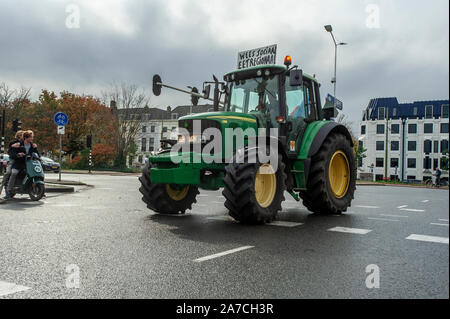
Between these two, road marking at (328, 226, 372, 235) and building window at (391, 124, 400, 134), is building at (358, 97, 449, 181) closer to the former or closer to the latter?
building window at (391, 124, 400, 134)

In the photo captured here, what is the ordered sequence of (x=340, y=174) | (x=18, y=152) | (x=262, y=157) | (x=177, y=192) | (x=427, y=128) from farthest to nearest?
(x=427, y=128) < (x=18, y=152) < (x=340, y=174) < (x=177, y=192) < (x=262, y=157)

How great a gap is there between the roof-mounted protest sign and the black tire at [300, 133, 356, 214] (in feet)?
8.48

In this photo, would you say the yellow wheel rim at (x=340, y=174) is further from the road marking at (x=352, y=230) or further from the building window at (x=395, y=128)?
the building window at (x=395, y=128)

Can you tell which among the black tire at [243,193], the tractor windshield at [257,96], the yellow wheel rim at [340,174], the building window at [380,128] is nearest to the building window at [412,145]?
the building window at [380,128]

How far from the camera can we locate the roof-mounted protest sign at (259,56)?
9.96 metres

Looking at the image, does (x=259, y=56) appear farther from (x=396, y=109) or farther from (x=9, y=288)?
(x=396, y=109)

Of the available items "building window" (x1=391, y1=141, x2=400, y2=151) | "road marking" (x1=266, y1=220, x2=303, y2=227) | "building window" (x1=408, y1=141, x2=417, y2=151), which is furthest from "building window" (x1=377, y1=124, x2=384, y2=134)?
"road marking" (x1=266, y1=220, x2=303, y2=227)

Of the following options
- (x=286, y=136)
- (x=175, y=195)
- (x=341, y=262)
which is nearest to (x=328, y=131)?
(x=286, y=136)

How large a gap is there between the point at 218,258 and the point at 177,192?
3.97 meters

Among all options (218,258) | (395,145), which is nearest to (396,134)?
(395,145)

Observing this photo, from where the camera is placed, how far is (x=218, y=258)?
4438 mm

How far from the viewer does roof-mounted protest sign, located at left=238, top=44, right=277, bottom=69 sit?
9.96 metres

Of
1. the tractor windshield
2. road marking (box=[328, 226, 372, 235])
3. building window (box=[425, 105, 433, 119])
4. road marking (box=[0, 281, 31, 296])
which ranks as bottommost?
road marking (box=[328, 226, 372, 235])
